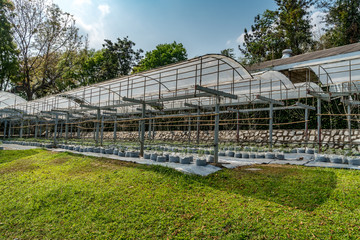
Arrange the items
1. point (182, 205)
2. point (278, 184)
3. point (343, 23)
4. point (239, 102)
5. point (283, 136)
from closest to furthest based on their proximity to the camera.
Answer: point (182, 205), point (278, 184), point (239, 102), point (283, 136), point (343, 23)

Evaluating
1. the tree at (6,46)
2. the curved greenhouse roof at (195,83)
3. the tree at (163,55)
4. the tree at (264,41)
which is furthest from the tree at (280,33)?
the tree at (6,46)

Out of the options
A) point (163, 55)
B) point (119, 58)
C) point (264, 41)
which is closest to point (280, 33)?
point (264, 41)

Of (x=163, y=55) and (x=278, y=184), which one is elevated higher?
(x=163, y=55)

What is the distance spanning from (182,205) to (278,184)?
2.17m

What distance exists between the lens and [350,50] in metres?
15.9

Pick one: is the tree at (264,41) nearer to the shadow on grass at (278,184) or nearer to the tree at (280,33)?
the tree at (280,33)

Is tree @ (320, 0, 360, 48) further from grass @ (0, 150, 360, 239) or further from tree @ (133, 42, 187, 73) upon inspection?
grass @ (0, 150, 360, 239)

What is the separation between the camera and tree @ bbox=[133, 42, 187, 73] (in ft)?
111

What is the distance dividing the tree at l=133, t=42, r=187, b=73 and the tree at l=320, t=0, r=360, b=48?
18.6m

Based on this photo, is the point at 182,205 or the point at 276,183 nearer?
the point at 182,205

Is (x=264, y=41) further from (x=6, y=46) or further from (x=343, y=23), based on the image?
(x=6, y=46)

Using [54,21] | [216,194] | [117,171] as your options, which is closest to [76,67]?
[54,21]

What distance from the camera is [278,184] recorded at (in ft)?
16.2

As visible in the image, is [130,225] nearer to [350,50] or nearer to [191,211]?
[191,211]
